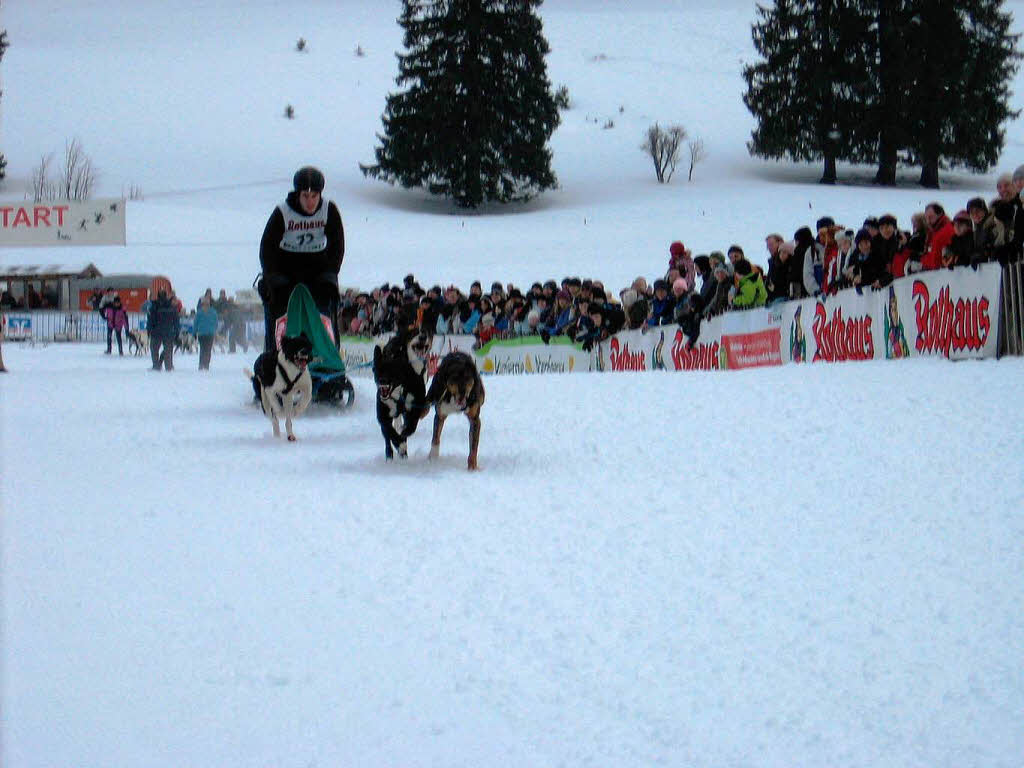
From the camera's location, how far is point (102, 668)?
190 inches

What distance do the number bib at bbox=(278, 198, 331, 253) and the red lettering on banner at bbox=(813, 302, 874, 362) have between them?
5585 mm

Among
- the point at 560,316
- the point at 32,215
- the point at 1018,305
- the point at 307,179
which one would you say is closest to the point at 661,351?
the point at 560,316

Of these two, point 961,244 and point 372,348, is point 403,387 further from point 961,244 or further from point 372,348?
point 372,348

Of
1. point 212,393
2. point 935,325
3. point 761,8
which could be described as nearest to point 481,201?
point 761,8

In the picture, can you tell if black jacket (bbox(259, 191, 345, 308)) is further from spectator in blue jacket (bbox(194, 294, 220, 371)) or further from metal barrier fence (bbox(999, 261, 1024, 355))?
spectator in blue jacket (bbox(194, 294, 220, 371))

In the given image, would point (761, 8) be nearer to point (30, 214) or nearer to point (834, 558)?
point (30, 214)

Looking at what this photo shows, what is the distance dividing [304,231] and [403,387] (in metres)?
3.72

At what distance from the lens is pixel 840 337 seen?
47.4ft

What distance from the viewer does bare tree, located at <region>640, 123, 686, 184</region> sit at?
6656 centimetres

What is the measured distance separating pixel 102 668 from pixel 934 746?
2945 millimetres

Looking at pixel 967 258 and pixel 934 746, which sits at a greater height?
pixel 967 258

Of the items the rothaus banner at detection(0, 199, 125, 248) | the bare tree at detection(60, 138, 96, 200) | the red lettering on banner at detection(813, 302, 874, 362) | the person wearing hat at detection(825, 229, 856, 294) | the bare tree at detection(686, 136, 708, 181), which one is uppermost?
the bare tree at detection(686, 136, 708, 181)

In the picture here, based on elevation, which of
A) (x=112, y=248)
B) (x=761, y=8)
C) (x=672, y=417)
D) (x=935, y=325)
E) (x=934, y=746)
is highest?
(x=761, y=8)

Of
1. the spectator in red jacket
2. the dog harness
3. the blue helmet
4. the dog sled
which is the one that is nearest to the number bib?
the blue helmet
